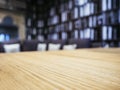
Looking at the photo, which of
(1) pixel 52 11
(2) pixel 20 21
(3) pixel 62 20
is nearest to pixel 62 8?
(3) pixel 62 20

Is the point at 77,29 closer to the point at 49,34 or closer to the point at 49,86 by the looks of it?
the point at 49,34

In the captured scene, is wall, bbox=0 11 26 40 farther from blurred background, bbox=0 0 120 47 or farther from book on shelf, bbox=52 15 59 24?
book on shelf, bbox=52 15 59 24

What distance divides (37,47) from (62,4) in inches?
76.6

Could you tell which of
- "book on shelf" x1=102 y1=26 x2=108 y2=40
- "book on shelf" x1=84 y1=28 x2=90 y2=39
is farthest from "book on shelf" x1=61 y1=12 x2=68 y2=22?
"book on shelf" x1=102 y1=26 x2=108 y2=40

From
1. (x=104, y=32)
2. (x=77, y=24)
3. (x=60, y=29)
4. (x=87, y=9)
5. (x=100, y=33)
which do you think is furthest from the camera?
(x=60, y=29)

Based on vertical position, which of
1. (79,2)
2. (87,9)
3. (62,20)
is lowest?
(62,20)

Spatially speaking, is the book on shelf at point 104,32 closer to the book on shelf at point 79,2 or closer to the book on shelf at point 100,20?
the book on shelf at point 100,20

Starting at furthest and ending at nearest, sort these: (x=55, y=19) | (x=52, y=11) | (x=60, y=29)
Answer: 1. (x=52, y=11)
2. (x=55, y=19)
3. (x=60, y=29)

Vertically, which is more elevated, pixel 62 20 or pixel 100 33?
pixel 62 20

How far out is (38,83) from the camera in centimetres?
21

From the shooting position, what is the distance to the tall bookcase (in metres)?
2.82

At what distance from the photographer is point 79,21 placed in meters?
3.67

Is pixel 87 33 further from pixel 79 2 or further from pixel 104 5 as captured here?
pixel 79 2

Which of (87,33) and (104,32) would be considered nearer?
(104,32)
